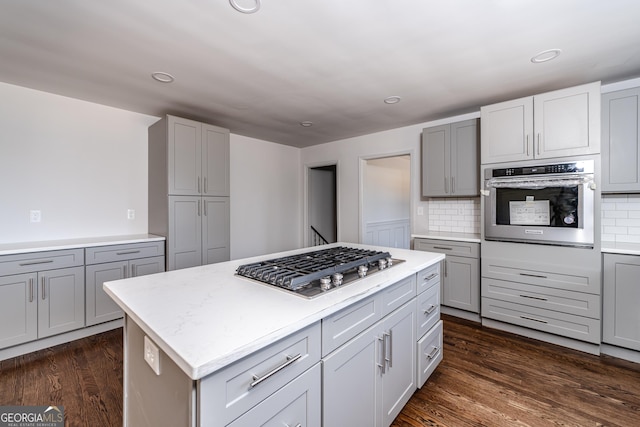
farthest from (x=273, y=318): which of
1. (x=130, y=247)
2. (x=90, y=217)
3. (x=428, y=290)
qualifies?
(x=90, y=217)

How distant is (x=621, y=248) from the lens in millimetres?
2389

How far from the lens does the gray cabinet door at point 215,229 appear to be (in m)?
3.46

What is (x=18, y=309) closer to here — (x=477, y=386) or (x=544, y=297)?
(x=477, y=386)

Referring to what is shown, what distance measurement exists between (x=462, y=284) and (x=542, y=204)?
1165mm

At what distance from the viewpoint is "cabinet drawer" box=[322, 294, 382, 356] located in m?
1.14

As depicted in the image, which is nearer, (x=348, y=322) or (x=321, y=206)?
(x=348, y=322)

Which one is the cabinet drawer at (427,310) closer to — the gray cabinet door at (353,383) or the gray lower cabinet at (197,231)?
the gray cabinet door at (353,383)

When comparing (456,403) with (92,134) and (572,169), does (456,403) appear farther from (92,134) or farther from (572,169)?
(92,134)

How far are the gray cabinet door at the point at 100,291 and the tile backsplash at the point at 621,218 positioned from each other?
4939mm

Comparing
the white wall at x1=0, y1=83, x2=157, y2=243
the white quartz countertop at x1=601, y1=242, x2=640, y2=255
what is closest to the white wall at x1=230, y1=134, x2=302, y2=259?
the white wall at x1=0, y1=83, x2=157, y2=243

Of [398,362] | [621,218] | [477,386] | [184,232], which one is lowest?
[477,386]

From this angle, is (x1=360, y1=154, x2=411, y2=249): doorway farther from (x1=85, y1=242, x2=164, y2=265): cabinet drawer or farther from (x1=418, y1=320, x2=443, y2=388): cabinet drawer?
(x1=85, y1=242, x2=164, y2=265): cabinet drawer

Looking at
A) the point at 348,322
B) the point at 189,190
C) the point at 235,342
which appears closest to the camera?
the point at 235,342

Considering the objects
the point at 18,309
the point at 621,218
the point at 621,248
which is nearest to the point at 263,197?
the point at 18,309
